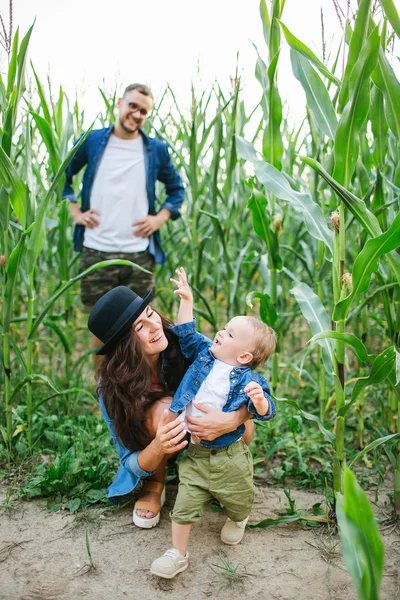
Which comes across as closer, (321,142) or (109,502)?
(109,502)

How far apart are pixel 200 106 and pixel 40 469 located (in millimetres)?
1979

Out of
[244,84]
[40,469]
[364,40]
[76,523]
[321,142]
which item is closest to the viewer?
[364,40]

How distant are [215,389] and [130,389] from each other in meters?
0.30

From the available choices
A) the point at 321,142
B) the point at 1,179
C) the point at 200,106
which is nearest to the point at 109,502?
the point at 1,179

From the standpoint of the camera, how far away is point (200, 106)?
9.48 ft

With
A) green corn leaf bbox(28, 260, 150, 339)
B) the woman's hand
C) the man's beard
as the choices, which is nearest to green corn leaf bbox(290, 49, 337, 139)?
green corn leaf bbox(28, 260, 150, 339)

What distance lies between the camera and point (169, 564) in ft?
5.22

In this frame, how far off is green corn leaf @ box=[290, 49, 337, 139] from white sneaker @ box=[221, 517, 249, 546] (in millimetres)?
1319

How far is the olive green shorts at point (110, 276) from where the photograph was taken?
288 centimetres

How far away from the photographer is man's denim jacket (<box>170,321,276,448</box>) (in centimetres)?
168

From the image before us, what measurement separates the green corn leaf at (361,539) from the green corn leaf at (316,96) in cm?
115

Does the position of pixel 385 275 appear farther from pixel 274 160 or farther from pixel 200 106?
pixel 200 106

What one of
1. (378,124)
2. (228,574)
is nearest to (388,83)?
(378,124)

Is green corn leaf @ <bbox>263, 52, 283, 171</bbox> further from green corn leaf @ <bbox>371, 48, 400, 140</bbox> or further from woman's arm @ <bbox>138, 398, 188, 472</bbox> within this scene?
woman's arm @ <bbox>138, 398, 188, 472</bbox>
